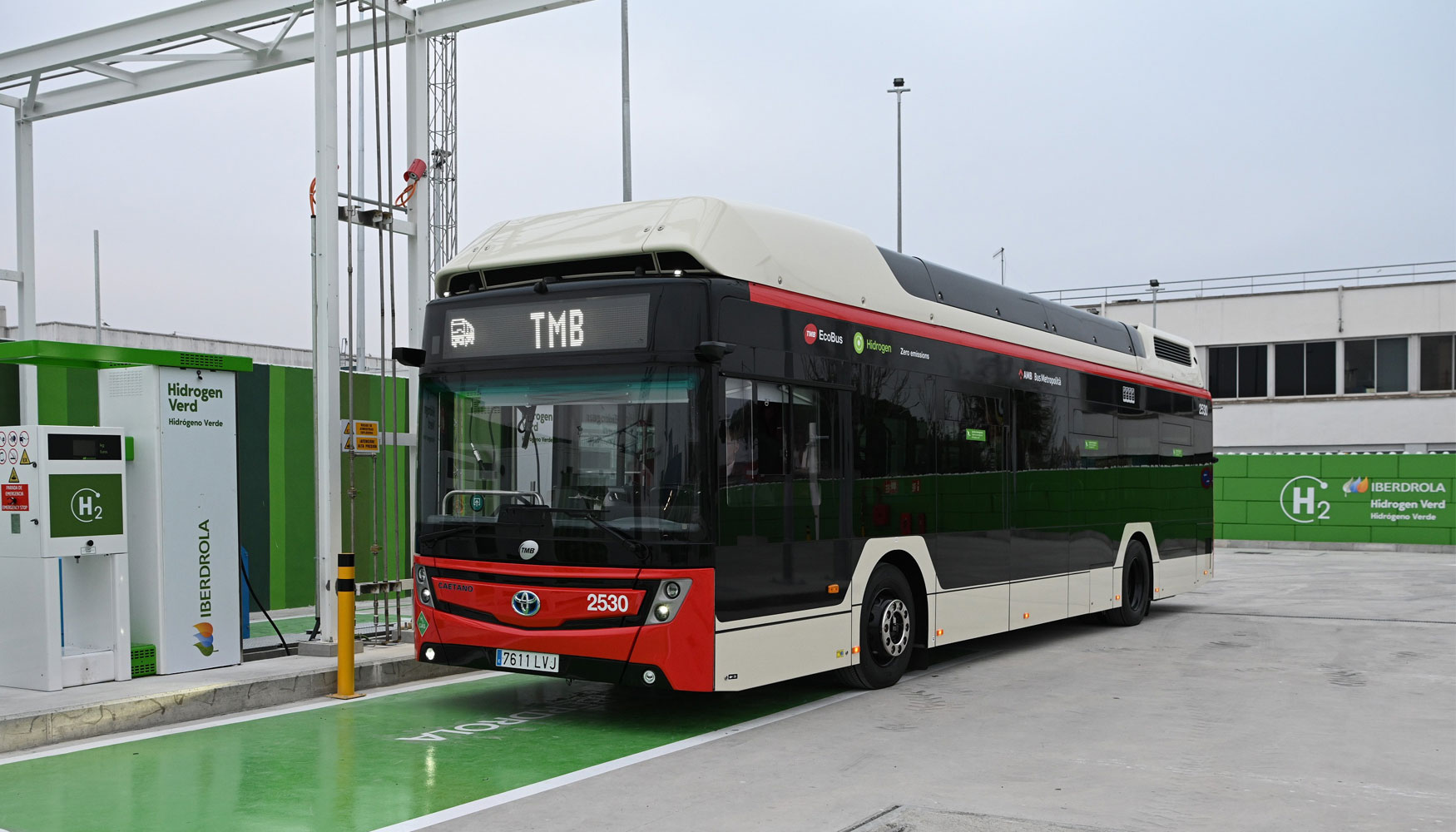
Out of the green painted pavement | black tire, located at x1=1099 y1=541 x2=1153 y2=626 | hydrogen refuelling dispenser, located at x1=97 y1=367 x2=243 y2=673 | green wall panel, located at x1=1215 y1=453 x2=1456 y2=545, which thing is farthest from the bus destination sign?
green wall panel, located at x1=1215 y1=453 x2=1456 y2=545

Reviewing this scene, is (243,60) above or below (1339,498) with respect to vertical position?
above

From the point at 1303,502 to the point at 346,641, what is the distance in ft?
93.5

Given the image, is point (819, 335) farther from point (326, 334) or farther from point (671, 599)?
point (326, 334)

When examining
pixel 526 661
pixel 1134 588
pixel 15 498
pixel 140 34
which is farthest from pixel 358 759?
pixel 1134 588

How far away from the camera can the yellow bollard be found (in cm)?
964

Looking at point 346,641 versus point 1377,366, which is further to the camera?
point 1377,366

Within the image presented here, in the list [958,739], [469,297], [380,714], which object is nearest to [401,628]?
[380,714]

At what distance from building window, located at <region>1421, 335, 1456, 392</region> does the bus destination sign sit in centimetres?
4006

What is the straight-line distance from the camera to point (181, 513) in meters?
9.93

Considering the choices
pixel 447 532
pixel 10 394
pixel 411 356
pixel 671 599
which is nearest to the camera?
pixel 671 599

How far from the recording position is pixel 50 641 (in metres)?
8.95

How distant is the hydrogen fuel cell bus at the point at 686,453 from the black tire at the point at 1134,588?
442 cm

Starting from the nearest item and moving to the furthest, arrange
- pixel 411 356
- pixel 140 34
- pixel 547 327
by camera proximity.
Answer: pixel 547 327
pixel 411 356
pixel 140 34

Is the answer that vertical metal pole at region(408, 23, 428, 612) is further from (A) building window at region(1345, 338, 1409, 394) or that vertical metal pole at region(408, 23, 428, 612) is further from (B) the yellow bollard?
(A) building window at region(1345, 338, 1409, 394)
